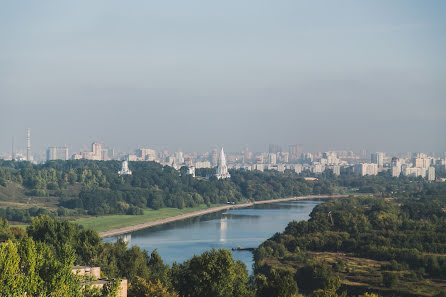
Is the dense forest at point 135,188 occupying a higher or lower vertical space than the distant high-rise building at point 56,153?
lower

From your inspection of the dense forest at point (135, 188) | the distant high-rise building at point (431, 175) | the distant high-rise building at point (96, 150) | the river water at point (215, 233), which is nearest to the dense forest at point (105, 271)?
the river water at point (215, 233)

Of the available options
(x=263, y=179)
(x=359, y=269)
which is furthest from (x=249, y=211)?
(x=359, y=269)

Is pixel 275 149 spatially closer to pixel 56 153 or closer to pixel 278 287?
pixel 56 153

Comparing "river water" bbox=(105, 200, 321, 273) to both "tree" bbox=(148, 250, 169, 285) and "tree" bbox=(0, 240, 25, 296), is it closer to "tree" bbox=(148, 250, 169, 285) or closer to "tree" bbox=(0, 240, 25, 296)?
"tree" bbox=(148, 250, 169, 285)

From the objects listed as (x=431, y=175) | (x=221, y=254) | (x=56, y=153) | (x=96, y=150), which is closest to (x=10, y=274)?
(x=221, y=254)

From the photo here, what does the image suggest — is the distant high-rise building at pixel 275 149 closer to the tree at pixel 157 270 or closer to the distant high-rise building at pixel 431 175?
the distant high-rise building at pixel 431 175

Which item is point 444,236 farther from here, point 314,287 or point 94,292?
point 94,292
